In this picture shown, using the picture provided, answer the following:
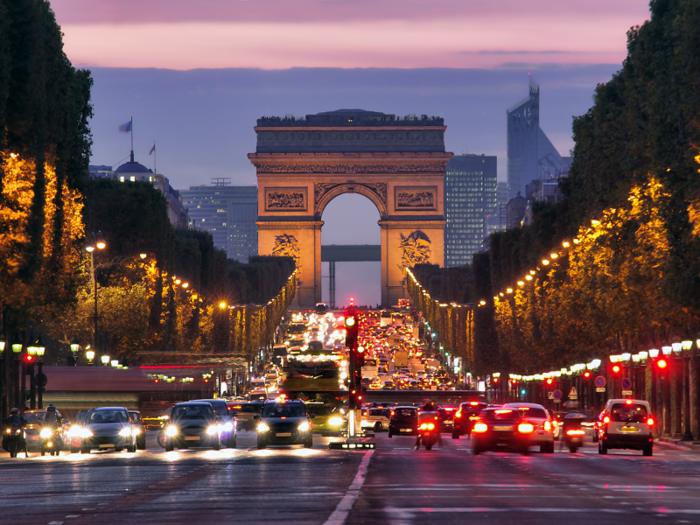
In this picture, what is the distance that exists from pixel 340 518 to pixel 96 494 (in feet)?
18.4

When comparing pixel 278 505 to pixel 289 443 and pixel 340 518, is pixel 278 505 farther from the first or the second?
pixel 289 443

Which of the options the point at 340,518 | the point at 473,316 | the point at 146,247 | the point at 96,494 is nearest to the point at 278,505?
the point at 340,518

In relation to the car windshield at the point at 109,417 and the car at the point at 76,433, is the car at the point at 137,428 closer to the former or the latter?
the car windshield at the point at 109,417

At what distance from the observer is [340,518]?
44.1 ft

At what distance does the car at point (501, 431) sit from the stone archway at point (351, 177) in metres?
148

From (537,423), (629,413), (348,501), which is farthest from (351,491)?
(629,413)

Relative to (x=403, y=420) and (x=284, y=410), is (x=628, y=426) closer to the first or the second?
(x=284, y=410)

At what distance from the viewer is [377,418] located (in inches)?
2559

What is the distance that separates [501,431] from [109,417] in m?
12.0

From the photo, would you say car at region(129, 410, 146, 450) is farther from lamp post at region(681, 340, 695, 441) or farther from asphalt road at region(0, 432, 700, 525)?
lamp post at region(681, 340, 695, 441)

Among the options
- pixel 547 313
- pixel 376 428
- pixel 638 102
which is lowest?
pixel 376 428

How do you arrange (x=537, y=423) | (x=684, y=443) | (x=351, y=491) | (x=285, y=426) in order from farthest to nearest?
(x=684, y=443)
(x=285, y=426)
(x=537, y=423)
(x=351, y=491)

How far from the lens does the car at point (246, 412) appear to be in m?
65.2

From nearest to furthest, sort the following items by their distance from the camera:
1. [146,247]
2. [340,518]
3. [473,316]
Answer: [340,518], [146,247], [473,316]
